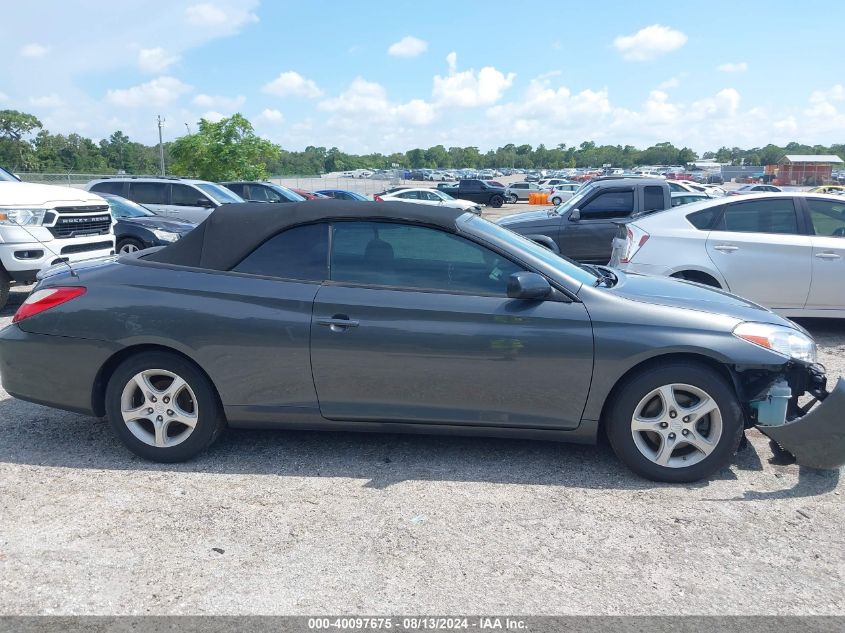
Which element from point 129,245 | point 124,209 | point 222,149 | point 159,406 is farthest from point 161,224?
point 222,149

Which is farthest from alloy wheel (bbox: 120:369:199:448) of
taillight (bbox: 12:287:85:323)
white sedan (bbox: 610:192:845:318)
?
white sedan (bbox: 610:192:845:318)

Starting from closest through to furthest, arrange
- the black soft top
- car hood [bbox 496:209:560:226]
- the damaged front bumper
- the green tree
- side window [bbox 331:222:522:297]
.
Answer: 1. the damaged front bumper
2. side window [bbox 331:222:522:297]
3. the black soft top
4. car hood [bbox 496:209:560:226]
5. the green tree

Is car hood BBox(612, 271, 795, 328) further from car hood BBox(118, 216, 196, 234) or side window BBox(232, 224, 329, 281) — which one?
car hood BBox(118, 216, 196, 234)

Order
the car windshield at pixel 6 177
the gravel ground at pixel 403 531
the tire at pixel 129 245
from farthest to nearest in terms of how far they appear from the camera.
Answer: the tire at pixel 129 245 < the car windshield at pixel 6 177 < the gravel ground at pixel 403 531

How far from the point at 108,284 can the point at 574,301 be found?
9.25 feet

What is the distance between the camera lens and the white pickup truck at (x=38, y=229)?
817 centimetres

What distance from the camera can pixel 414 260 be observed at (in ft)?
13.7

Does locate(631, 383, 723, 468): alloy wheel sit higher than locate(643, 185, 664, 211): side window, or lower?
lower

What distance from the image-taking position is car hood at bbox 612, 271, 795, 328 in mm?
4129

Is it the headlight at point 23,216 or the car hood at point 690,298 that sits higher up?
the headlight at point 23,216

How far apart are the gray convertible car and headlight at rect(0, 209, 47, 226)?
4.54 m

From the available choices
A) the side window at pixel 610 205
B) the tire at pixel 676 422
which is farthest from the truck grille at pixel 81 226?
the tire at pixel 676 422

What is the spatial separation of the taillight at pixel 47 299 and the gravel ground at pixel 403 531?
2.94ft

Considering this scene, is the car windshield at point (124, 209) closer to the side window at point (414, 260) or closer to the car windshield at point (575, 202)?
the car windshield at point (575, 202)
